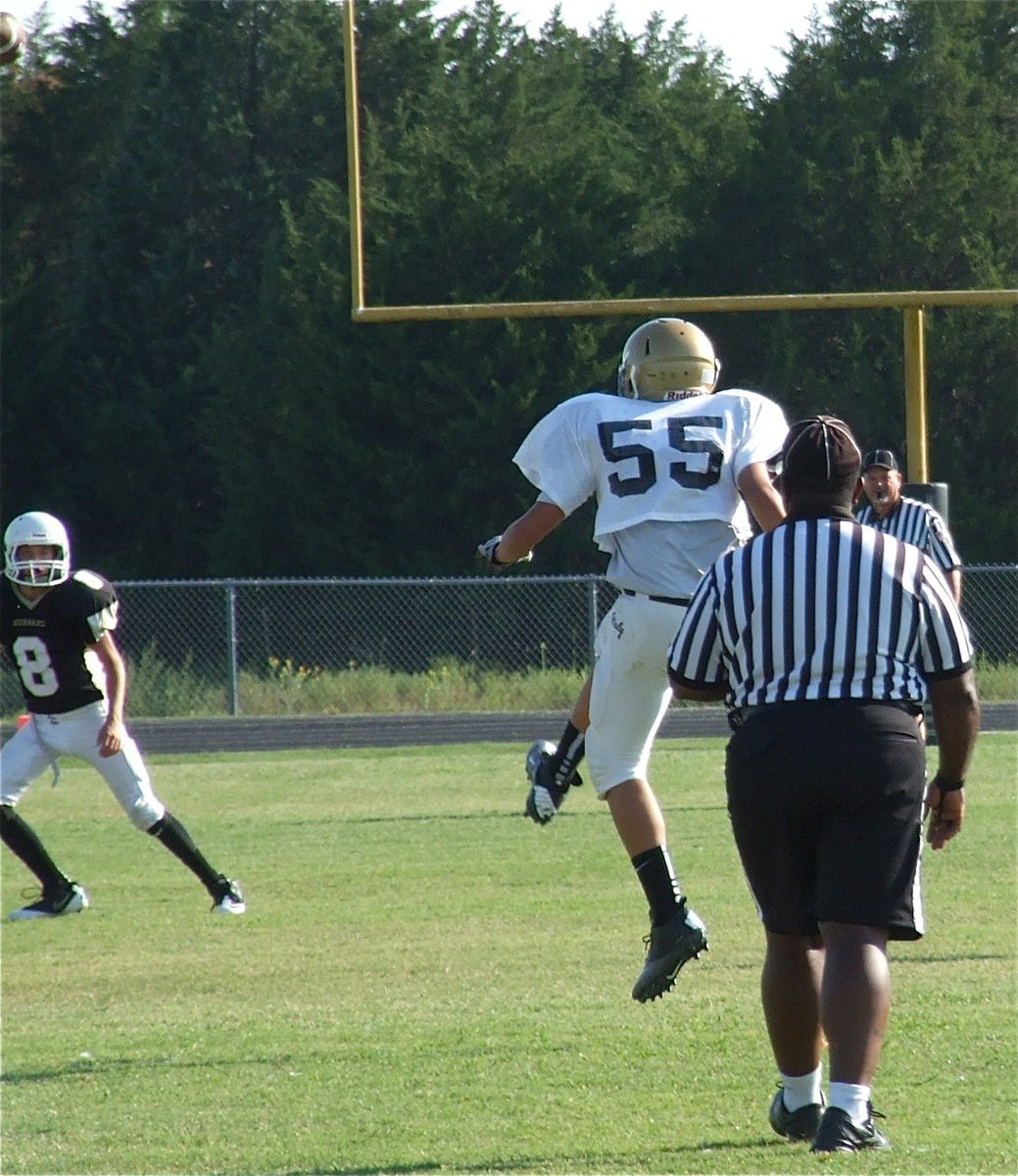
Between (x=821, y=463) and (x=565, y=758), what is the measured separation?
2.24 meters

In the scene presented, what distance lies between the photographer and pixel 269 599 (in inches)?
1134

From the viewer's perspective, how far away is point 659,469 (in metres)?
5.50

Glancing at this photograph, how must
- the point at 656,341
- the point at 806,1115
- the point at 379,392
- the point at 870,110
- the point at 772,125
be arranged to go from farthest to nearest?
the point at 379,392, the point at 772,125, the point at 870,110, the point at 656,341, the point at 806,1115

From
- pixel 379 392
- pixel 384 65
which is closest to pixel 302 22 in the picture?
pixel 384 65

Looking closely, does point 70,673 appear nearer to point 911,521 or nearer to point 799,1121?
point 911,521

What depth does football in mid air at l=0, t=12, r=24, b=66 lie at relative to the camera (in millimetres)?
3445

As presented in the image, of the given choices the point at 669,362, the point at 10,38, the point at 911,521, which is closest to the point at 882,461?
the point at 911,521

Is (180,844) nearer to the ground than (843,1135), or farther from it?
nearer to the ground

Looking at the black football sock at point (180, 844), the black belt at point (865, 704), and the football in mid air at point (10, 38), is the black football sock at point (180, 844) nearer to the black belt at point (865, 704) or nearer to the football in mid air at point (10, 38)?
the black belt at point (865, 704)

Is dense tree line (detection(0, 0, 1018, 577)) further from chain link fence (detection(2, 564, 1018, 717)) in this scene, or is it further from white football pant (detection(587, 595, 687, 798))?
white football pant (detection(587, 595, 687, 798))

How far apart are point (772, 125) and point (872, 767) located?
88.0 feet

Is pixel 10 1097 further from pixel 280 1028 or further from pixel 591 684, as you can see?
pixel 591 684

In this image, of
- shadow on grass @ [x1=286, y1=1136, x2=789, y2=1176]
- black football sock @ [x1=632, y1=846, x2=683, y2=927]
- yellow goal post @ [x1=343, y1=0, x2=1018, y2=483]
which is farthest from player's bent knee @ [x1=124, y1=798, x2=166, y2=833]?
shadow on grass @ [x1=286, y1=1136, x2=789, y2=1176]

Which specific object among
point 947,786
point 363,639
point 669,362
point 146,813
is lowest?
point 363,639
